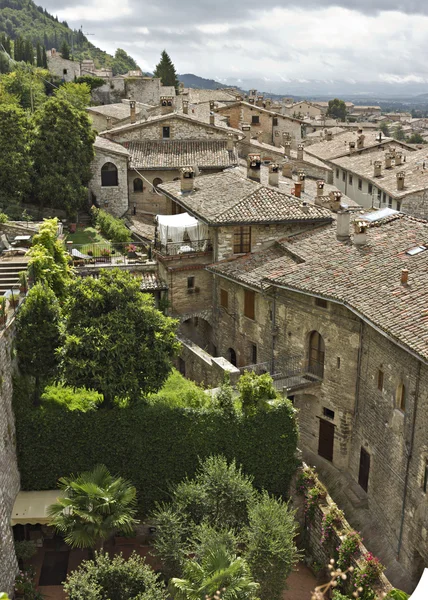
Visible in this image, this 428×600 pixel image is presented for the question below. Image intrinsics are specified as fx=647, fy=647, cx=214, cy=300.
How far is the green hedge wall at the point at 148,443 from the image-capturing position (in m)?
22.8

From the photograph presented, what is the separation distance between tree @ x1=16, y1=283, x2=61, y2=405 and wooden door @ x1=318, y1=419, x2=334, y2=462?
12456 millimetres

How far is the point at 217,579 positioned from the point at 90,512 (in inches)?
181

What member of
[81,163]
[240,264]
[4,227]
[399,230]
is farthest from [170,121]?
[399,230]

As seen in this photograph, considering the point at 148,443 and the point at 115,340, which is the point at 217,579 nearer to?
the point at 148,443

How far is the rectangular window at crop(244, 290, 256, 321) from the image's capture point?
1266 inches

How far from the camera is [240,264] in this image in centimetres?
3350

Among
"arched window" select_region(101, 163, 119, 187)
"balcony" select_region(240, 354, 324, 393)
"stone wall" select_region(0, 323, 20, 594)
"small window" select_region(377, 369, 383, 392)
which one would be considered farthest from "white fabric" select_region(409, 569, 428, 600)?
"arched window" select_region(101, 163, 119, 187)

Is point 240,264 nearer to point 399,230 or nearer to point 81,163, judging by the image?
point 399,230

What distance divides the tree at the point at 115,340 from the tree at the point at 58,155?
2500cm

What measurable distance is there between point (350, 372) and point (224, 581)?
11.4 meters

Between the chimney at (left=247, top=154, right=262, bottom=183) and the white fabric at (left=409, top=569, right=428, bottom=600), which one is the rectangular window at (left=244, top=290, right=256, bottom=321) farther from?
the white fabric at (left=409, top=569, right=428, bottom=600)

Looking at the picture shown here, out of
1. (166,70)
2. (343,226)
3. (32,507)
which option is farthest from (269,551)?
(166,70)

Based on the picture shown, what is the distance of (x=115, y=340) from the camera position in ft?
73.7

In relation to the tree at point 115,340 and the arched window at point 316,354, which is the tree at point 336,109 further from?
the tree at point 115,340
